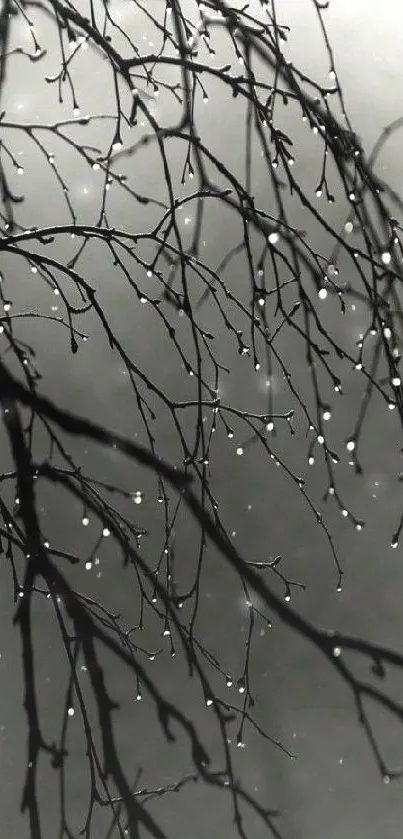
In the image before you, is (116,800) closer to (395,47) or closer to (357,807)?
(357,807)

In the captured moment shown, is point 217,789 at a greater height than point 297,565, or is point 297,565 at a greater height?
point 297,565

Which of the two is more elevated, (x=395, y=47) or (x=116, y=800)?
(x=395, y=47)

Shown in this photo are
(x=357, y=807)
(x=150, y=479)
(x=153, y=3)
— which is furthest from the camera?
(x=153, y=3)

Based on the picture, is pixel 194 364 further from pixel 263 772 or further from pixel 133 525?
pixel 263 772

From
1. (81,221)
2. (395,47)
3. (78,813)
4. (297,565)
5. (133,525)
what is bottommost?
(78,813)

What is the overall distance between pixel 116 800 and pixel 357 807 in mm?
416

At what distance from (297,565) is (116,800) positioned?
514 millimetres

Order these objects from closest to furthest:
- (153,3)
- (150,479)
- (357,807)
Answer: (357,807), (150,479), (153,3)

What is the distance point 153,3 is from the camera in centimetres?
153

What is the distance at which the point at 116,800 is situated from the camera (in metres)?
1.30

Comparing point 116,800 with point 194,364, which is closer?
point 116,800

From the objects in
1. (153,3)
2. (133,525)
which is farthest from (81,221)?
(133,525)

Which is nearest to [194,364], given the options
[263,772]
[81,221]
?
[81,221]

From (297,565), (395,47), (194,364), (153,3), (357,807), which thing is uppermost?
(153,3)
